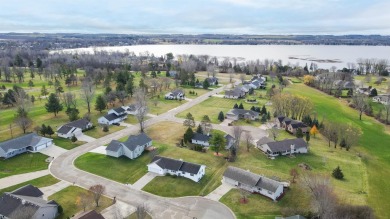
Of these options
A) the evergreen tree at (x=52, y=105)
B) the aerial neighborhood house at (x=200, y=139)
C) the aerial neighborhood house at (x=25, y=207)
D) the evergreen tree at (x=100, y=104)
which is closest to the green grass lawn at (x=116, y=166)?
the aerial neighborhood house at (x=200, y=139)

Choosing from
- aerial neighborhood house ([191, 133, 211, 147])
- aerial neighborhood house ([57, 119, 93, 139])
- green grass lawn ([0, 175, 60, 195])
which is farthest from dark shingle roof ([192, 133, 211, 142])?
green grass lawn ([0, 175, 60, 195])

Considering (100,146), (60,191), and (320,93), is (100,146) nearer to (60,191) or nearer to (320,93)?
(60,191)

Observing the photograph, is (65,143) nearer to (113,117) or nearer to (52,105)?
(113,117)

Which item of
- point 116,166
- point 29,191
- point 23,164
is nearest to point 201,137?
point 116,166

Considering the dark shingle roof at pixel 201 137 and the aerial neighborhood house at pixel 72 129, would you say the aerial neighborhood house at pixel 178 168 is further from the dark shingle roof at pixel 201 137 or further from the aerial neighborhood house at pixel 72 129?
the aerial neighborhood house at pixel 72 129

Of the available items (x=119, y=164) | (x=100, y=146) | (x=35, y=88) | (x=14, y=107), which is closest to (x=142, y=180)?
(x=119, y=164)

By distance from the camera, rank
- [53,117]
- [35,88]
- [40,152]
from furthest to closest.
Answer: [35,88], [53,117], [40,152]

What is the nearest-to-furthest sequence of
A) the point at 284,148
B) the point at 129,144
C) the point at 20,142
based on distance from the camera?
1. the point at 129,144
2. the point at 20,142
3. the point at 284,148
